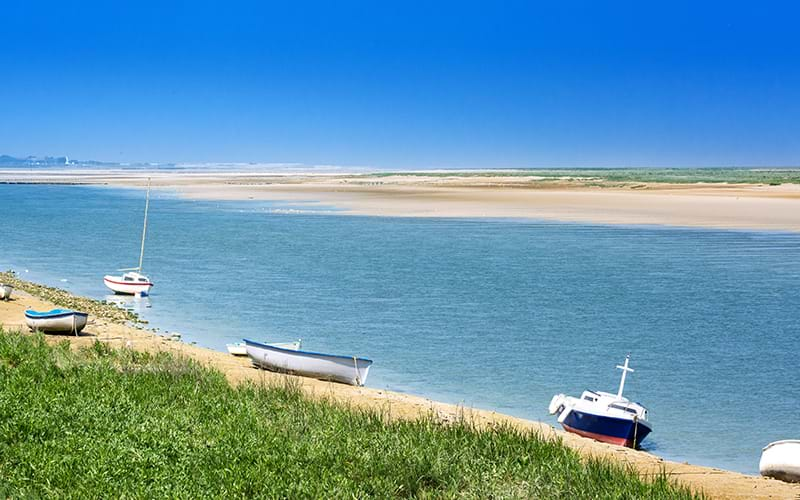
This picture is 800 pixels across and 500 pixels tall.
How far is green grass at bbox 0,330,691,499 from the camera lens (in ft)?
29.1

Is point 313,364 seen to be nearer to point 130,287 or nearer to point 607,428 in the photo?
point 607,428

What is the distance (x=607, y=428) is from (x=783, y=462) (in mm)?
3636

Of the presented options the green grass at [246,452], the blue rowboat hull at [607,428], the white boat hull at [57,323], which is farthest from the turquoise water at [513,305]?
the green grass at [246,452]

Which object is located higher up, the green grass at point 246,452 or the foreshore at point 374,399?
the green grass at point 246,452

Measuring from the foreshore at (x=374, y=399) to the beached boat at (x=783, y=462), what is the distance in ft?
0.94

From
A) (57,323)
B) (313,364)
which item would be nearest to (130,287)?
(57,323)

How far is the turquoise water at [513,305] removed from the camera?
18.4 metres

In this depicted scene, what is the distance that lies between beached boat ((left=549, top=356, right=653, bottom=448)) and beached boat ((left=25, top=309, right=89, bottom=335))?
10.3 metres

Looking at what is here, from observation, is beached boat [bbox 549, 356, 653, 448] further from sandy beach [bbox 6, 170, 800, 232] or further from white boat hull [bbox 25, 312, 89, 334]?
sandy beach [bbox 6, 170, 800, 232]

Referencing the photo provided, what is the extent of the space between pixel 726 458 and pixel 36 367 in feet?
34.1

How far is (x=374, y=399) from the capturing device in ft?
52.4

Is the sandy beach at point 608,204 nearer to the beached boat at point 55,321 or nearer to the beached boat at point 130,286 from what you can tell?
the beached boat at point 130,286

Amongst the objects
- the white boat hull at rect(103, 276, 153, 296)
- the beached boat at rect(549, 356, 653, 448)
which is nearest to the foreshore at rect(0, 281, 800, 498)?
the beached boat at rect(549, 356, 653, 448)

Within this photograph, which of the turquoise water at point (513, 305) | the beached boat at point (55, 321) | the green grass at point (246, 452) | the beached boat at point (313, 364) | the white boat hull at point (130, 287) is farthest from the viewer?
the white boat hull at point (130, 287)
